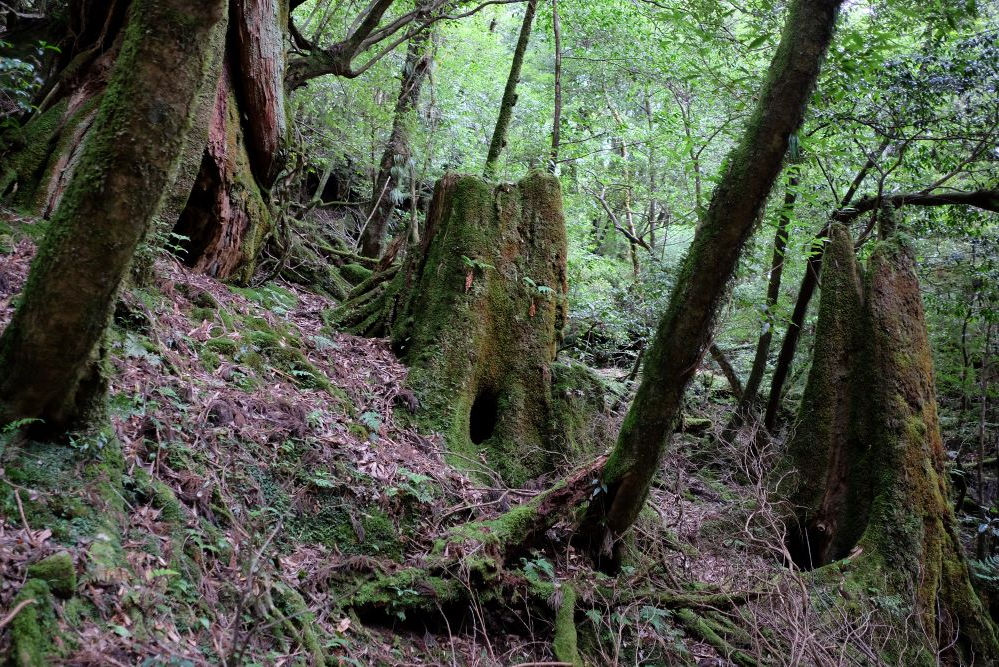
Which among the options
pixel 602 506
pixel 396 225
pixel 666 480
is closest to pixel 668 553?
pixel 602 506

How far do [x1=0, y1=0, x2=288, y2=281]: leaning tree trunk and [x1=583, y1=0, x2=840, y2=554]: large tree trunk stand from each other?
13.8 ft

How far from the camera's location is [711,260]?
15.7 ft

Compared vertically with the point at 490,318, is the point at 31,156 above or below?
below

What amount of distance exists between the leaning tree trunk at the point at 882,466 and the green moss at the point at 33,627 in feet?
20.6

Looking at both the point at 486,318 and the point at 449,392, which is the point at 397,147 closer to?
the point at 486,318

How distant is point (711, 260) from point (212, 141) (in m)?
5.11

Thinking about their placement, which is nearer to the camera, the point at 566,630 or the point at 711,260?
the point at 566,630

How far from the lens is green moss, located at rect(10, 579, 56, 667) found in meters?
2.34

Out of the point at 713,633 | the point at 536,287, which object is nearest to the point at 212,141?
the point at 536,287

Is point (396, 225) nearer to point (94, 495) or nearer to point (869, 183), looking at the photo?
point (869, 183)

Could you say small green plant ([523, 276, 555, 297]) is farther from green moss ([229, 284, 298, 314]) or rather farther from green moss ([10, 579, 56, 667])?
green moss ([10, 579, 56, 667])

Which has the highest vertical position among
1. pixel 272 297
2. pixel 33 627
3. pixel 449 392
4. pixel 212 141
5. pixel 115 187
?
pixel 212 141

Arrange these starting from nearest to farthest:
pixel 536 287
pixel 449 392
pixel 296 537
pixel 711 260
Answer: pixel 296 537 → pixel 711 260 → pixel 449 392 → pixel 536 287

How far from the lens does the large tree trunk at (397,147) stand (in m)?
12.4
